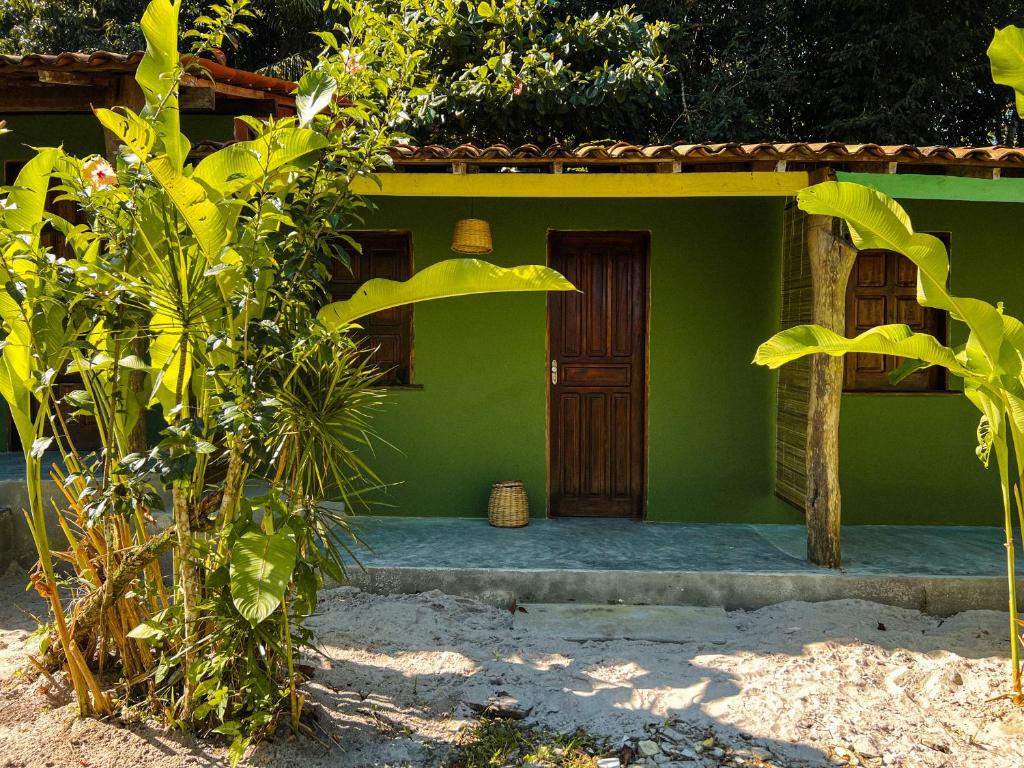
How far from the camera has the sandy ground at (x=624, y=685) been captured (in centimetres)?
324

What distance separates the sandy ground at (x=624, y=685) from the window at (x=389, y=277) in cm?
210

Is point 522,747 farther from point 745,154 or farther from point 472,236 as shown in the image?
point 472,236

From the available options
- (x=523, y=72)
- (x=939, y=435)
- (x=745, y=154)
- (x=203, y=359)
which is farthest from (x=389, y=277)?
(x=939, y=435)

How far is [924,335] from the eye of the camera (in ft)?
11.4

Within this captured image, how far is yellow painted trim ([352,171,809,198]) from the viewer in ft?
16.7

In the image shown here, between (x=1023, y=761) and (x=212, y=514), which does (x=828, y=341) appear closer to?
(x=1023, y=761)

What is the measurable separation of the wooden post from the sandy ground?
0.49m

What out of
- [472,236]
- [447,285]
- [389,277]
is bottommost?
[447,285]

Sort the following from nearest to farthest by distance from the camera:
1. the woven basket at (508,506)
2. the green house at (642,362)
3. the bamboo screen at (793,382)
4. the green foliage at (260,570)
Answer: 1. the green foliage at (260,570)
2. the bamboo screen at (793,382)
3. the woven basket at (508,506)
4. the green house at (642,362)

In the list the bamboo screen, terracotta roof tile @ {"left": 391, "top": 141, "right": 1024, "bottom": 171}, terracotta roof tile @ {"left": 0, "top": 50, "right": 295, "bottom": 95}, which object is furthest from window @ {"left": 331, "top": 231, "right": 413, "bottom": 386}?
the bamboo screen

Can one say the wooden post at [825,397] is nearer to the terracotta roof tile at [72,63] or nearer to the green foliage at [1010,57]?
the green foliage at [1010,57]

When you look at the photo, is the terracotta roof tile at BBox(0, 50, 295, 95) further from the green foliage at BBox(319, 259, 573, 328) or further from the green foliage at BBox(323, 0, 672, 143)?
the green foliage at BBox(323, 0, 672, 143)

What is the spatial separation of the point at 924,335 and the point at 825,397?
5.76 feet

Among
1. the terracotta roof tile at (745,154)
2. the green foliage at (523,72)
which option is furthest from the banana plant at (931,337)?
the green foliage at (523,72)
